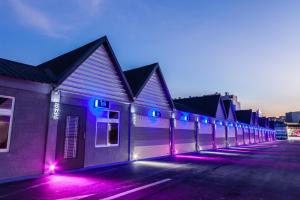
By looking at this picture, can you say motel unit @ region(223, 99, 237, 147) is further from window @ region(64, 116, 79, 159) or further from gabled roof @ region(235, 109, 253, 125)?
window @ region(64, 116, 79, 159)

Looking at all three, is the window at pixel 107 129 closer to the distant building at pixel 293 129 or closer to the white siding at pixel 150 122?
the white siding at pixel 150 122

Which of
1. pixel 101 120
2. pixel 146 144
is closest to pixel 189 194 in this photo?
pixel 101 120

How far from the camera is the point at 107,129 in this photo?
1288 cm

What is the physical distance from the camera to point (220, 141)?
30531 mm

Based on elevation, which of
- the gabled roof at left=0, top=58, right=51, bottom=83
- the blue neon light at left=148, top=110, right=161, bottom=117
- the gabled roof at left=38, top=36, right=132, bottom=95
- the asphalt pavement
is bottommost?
the asphalt pavement

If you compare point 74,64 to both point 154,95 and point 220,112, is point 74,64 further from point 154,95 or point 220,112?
point 220,112

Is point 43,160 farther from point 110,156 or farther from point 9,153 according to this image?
point 110,156

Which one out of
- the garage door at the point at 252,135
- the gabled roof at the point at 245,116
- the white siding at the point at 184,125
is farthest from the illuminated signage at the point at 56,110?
the garage door at the point at 252,135

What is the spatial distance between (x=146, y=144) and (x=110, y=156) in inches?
151

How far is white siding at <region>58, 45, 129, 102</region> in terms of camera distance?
11.2m

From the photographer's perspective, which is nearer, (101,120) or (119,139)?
(101,120)

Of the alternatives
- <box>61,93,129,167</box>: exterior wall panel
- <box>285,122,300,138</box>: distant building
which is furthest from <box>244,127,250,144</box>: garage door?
<box>285,122,300,138</box>: distant building

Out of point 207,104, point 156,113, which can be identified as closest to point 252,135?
point 207,104

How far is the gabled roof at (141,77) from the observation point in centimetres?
1582
